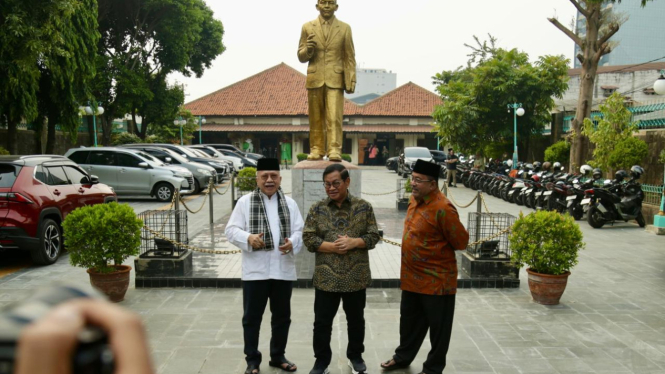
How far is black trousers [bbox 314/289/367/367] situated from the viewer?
371 cm

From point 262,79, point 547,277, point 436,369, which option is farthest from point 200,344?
point 262,79

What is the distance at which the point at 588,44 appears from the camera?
16.1m

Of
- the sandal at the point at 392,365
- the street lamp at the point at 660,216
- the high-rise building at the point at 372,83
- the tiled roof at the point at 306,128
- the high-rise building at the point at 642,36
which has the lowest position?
the sandal at the point at 392,365

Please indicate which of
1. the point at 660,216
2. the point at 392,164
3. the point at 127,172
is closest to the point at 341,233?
the point at 660,216

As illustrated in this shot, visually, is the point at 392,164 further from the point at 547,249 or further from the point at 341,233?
the point at 341,233

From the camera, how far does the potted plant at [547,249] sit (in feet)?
17.8

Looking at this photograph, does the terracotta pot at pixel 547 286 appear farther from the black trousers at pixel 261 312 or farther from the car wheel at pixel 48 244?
the car wheel at pixel 48 244

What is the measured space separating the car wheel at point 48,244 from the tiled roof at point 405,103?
29326 mm

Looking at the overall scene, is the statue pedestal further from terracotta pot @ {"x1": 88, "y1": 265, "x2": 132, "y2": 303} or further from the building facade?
the building facade

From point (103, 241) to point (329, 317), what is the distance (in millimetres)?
3026

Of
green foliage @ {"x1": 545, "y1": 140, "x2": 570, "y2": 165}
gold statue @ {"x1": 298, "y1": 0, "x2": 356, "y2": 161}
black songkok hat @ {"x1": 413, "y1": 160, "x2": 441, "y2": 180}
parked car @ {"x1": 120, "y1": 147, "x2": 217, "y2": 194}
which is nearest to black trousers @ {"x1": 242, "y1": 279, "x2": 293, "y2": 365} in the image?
black songkok hat @ {"x1": 413, "y1": 160, "x2": 441, "y2": 180}

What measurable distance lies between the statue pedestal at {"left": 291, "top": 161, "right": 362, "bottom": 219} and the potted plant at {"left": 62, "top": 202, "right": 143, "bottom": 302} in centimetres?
229

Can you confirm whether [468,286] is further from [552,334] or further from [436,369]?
[436,369]

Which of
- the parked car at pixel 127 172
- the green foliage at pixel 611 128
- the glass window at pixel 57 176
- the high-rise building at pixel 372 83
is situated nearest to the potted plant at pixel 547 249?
the glass window at pixel 57 176
